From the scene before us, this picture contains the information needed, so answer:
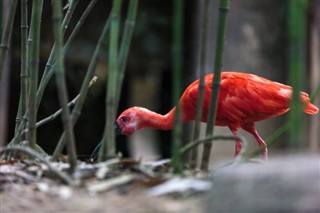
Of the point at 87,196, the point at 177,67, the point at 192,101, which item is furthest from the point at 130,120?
the point at 87,196

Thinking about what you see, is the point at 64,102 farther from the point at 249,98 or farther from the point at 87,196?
the point at 249,98

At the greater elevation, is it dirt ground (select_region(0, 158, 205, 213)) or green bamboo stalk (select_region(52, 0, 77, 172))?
green bamboo stalk (select_region(52, 0, 77, 172))

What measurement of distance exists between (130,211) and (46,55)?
4.10 m

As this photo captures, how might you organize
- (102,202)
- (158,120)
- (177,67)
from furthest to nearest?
(158,120) < (177,67) < (102,202)

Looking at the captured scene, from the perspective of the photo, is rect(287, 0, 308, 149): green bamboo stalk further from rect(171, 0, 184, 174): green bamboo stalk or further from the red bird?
the red bird

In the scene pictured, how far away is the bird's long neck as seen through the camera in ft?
Result: 10.6

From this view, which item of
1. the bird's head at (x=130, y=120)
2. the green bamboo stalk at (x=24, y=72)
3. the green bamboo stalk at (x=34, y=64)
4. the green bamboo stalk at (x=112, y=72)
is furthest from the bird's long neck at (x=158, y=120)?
the green bamboo stalk at (x=112, y=72)

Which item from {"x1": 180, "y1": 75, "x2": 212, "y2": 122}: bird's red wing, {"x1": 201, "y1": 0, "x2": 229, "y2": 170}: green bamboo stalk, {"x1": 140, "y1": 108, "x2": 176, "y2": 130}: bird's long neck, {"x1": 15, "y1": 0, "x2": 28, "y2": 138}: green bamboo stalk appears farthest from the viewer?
{"x1": 140, "y1": 108, "x2": 176, "y2": 130}: bird's long neck

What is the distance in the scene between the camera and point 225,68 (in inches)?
193

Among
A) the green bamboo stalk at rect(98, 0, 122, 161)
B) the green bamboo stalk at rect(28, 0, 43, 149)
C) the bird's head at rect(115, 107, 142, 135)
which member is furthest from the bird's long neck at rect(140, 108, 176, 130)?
the green bamboo stalk at rect(98, 0, 122, 161)

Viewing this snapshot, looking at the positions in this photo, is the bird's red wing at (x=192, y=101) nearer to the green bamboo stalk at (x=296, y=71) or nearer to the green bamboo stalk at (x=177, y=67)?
the green bamboo stalk at (x=177, y=67)

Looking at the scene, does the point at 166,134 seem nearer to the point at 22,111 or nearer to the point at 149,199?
the point at 22,111

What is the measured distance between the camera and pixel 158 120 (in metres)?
3.26

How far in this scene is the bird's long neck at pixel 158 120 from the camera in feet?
10.6
